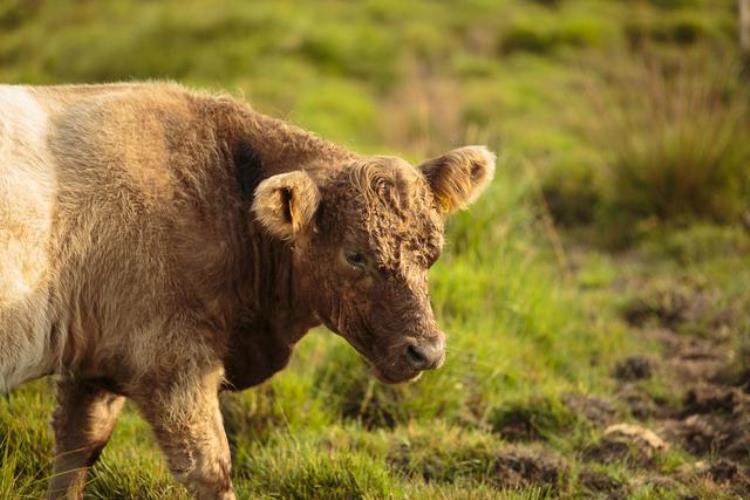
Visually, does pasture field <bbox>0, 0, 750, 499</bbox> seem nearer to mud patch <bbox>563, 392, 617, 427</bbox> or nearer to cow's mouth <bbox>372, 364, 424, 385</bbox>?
mud patch <bbox>563, 392, 617, 427</bbox>

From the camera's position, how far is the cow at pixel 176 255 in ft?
14.9

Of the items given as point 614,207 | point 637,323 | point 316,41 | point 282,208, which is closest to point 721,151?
point 614,207

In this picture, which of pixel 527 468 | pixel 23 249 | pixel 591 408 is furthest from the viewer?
pixel 591 408

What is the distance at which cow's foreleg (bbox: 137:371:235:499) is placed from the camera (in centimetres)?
459

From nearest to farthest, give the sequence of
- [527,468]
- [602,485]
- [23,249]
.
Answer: [23,249] < [602,485] < [527,468]

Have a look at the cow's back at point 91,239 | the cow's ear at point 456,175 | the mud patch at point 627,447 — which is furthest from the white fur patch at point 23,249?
the mud patch at point 627,447

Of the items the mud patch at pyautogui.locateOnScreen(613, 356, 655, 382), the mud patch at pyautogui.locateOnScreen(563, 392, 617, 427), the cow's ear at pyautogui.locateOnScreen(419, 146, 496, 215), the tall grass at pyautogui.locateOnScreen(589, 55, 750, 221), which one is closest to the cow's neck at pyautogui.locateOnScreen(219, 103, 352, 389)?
the cow's ear at pyautogui.locateOnScreen(419, 146, 496, 215)

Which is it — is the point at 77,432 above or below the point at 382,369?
below

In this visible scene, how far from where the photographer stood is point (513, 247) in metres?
8.78

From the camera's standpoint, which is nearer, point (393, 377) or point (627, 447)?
point (393, 377)

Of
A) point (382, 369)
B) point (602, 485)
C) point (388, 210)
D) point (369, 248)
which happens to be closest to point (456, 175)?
point (388, 210)

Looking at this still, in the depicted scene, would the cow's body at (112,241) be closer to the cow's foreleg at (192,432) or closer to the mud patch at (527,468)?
the cow's foreleg at (192,432)

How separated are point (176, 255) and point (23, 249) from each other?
627 millimetres

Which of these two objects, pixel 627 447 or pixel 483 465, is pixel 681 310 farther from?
pixel 483 465
